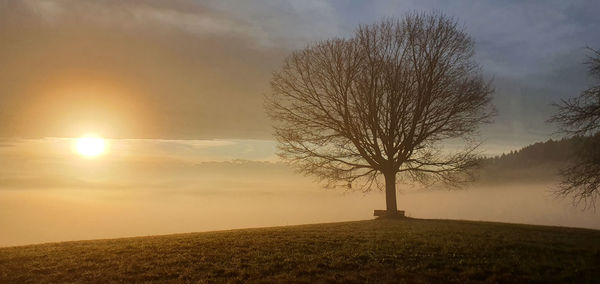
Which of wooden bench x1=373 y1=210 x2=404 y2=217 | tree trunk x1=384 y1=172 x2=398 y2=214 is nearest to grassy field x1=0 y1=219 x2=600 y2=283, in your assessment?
wooden bench x1=373 y1=210 x2=404 y2=217

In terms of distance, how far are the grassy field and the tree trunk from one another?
10.3m

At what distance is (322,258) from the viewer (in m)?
19.4

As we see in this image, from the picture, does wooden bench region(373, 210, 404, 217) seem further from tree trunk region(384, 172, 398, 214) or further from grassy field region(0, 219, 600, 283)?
grassy field region(0, 219, 600, 283)

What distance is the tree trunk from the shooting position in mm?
37031

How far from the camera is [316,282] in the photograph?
1608 centimetres

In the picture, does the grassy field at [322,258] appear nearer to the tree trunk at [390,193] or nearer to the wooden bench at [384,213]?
the wooden bench at [384,213]

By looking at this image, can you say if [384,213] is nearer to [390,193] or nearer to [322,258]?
[390,193]

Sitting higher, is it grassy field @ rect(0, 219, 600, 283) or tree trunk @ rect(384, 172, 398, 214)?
tree trunk @ rect(384, 172, 398, 214)

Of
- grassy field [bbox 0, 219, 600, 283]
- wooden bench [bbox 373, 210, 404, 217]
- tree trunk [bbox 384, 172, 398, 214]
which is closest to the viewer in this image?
grassy field [bbox 0, 219, 600, 283]

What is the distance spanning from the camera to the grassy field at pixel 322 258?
17.1 m

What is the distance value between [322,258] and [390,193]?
18.8m

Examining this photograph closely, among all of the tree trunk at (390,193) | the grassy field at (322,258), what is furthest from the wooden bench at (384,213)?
the grassy field at (322,258)

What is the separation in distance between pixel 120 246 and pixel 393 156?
845 inches

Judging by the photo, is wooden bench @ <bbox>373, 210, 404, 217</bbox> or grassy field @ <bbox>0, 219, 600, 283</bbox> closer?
grassy field @ <bbox>0, 219, 600, 283</bbox>
